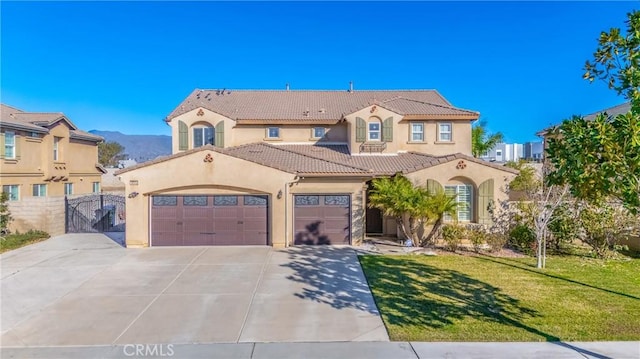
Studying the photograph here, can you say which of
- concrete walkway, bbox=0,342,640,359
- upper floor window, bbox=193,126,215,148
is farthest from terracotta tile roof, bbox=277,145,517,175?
concrete walkway, bbox=0,342,640,359

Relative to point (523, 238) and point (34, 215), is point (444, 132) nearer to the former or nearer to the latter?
point (523, 238)

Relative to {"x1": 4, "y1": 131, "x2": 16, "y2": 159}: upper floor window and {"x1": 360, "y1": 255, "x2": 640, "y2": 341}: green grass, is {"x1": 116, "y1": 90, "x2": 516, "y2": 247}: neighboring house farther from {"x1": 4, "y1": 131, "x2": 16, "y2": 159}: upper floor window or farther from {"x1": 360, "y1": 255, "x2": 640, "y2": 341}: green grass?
{"x1": 4, "y1": 131, "x2": 16, "y2": 159}: upper floor window

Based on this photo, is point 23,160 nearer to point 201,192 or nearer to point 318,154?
point 201,192

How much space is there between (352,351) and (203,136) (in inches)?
684

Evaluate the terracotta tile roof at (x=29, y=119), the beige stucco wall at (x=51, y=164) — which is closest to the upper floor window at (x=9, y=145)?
the beige stucco wall at (x=51, y=164)

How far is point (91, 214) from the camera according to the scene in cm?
2062

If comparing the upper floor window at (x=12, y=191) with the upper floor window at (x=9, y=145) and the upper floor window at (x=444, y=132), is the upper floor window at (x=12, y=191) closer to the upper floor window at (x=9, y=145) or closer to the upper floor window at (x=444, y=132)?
the upper floor window at (x=9, y=145)

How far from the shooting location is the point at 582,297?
32.3 feet

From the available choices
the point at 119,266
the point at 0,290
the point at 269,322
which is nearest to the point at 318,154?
the point at 119,266

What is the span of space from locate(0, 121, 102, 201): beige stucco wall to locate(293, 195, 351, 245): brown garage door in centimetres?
1672

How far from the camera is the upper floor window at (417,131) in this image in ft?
69.1

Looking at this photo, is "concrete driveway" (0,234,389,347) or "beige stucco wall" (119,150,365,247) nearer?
"concrete driveway" (0,234,389,347)

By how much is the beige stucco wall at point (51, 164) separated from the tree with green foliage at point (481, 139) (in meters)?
34.6

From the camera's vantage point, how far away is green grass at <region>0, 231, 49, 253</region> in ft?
51.5
